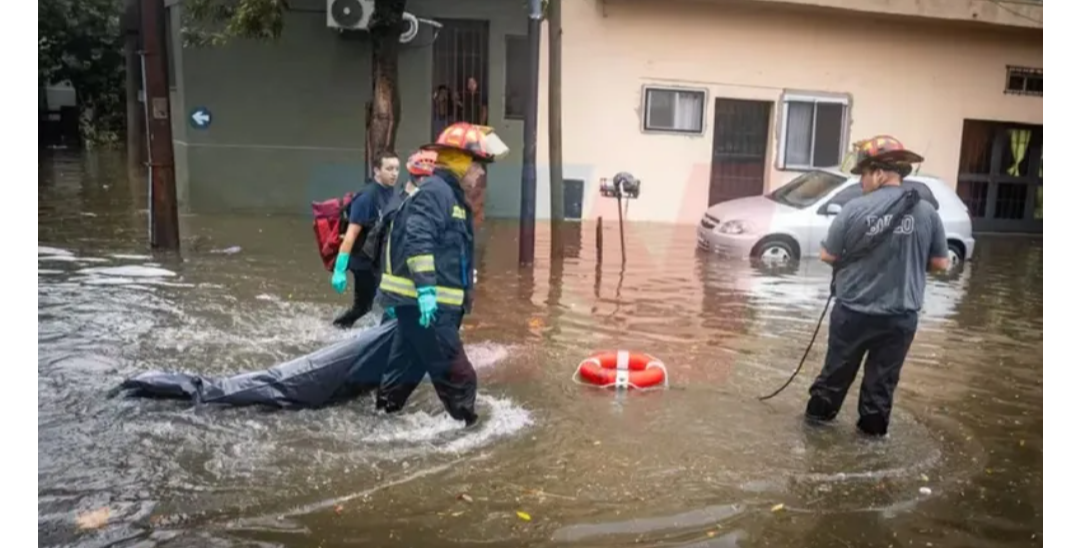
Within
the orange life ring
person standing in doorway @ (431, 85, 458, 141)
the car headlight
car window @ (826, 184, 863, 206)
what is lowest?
the orange life ring

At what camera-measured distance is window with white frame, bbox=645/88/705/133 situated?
16.3 metres

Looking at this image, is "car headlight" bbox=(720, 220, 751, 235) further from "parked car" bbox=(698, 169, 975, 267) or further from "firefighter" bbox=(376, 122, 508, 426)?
"firefighter" bbox=(376, 122, 508, 426)

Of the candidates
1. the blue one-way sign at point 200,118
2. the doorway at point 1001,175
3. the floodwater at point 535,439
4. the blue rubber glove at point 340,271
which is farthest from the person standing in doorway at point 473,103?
the doorway at point 1001,175

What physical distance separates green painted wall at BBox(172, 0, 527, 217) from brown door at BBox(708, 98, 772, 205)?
4132 mm

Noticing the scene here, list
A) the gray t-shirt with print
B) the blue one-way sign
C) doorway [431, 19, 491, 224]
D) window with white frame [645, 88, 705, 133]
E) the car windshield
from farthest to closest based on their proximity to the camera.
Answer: window with white frame [645, 88, 705, 133]
doorway [431, 19, 491, 224]
the blue one-way sign
the car windshield
the gray t-shirt with print

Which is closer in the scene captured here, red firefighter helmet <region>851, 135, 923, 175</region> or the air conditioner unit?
red firefighter helmet <region>851, 135, 923, 175</region>

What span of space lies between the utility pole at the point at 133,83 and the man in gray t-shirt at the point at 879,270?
881cm

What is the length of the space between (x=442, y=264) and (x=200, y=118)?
1097 centimetres

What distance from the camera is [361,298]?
308 inches

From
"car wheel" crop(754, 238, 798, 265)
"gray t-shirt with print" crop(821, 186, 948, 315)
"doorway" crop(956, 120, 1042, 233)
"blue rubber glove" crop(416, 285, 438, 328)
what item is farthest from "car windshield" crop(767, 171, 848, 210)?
"blue rubber glove" crop(416, 285, 438, 328)

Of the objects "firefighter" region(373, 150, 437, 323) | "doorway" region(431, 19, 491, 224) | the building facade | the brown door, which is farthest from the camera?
the brown door

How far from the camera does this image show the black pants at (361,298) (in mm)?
7711

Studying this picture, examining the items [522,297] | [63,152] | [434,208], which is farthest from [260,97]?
[63,152]

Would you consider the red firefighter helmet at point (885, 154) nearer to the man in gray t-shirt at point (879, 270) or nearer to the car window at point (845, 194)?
the man in gray t-shirt at point (879, 270)
